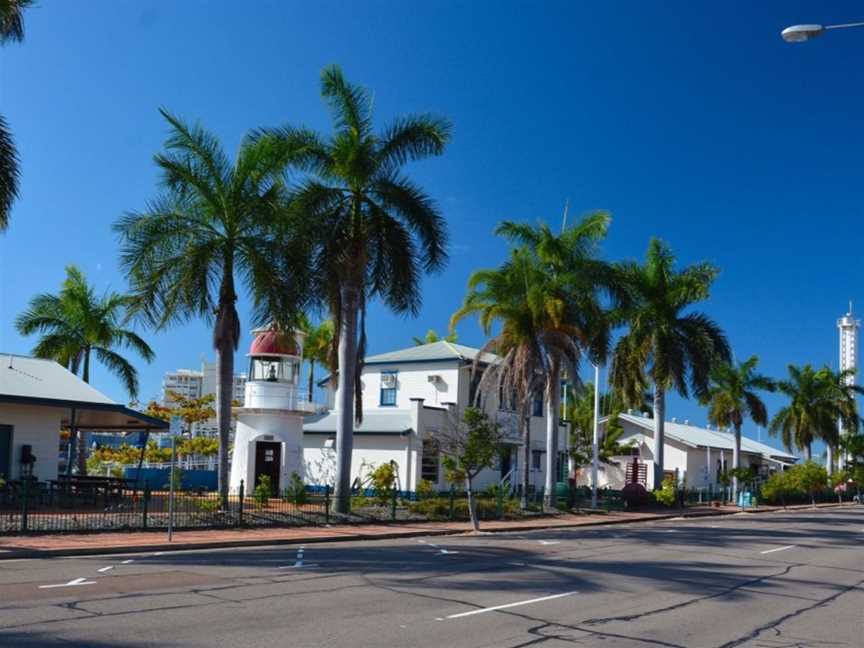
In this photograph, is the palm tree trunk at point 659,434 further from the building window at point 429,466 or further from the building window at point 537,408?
the building window at point 429,466

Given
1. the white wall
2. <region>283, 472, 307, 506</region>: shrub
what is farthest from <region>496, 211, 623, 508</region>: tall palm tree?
the white wall

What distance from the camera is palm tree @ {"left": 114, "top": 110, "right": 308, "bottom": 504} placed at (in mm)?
24938

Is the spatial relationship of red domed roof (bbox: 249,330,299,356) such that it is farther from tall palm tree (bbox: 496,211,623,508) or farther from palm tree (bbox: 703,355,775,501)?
palm tree (bbox: 703,355,775,501)

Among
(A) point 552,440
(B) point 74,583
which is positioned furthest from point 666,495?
(B) point 74,583

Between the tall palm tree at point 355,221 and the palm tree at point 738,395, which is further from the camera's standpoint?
the palm tree at point 738,395

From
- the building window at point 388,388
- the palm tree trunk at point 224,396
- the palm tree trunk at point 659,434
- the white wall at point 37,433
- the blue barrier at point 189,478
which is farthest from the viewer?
the palm tree trunk at point 659,434

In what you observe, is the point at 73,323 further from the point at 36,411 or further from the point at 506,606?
the point at 506,606

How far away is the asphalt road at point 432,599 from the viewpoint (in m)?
10.3

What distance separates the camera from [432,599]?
42.4 feet

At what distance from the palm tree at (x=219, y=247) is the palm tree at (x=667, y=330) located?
72.1ft

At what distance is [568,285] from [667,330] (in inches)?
379

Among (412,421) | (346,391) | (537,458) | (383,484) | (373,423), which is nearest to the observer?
(346,391)

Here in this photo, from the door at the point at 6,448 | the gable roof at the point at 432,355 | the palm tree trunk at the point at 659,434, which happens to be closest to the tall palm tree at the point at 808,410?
the palm tree trunk at the point at 659,434

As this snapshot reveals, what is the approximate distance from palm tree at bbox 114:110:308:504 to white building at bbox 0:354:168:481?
14.6 ft
